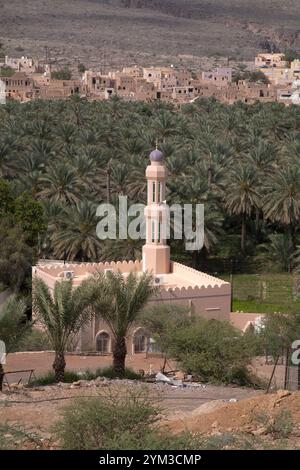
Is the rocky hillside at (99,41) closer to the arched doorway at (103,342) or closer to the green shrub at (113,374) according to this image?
the arched doorway at (103,342)

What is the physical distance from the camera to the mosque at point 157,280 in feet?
75.2

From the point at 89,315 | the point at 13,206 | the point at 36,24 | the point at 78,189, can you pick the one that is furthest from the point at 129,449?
the point at 36,24

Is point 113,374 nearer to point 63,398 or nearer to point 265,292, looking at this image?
point 63,398

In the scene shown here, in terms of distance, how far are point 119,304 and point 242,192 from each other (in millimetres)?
18059

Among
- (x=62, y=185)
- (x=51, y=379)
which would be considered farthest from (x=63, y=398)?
(x=62, y=185)

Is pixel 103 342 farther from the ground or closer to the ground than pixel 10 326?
closer to the ground

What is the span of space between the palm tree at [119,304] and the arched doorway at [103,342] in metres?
3.30

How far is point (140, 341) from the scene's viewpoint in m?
23.1

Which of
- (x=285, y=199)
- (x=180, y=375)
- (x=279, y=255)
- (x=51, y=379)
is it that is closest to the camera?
(x=51, y=379)

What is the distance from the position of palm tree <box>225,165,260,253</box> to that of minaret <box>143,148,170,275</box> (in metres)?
11.0

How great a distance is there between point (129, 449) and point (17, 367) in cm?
1060

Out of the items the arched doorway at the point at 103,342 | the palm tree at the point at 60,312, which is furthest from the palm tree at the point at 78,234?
the palm tree at the point at 60,312

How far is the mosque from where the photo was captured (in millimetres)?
22906

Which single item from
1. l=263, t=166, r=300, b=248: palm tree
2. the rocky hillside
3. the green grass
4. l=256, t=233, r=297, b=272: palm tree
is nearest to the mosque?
the green grass
